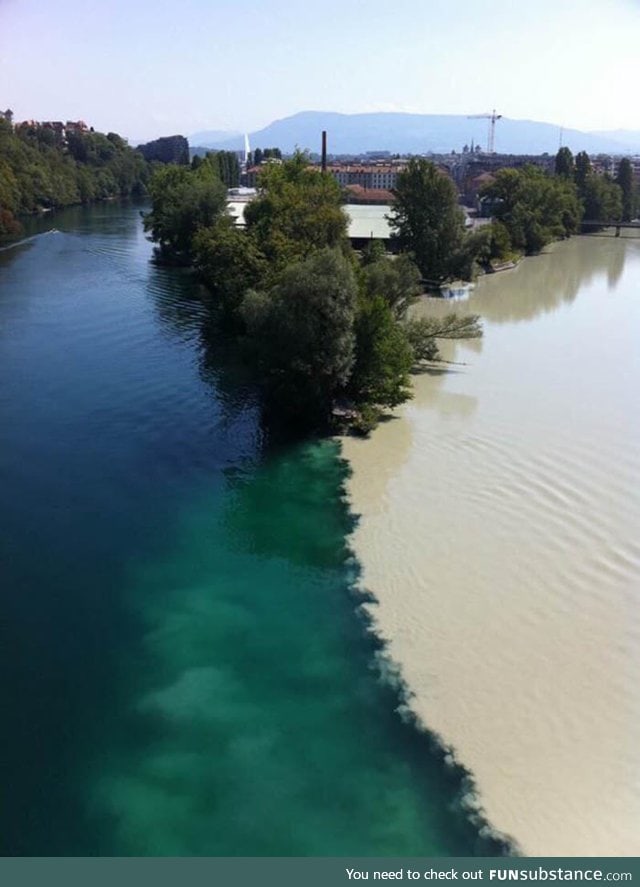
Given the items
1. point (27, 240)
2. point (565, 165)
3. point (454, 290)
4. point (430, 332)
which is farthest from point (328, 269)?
point (565, 165)

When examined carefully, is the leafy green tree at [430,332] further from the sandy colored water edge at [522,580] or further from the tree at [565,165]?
the tree at [565,165]

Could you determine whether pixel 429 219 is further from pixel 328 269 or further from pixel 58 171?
pixel 58 171

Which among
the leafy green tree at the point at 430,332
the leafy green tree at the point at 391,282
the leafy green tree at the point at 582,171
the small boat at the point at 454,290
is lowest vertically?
the small boat at the point at 454,290

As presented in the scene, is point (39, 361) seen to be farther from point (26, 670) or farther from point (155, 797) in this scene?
point (155, 797)

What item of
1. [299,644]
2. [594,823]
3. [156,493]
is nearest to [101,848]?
[299,644]

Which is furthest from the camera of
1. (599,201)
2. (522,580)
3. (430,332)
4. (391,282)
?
(599,201)

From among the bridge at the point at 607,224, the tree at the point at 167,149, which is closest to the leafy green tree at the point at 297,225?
the bridge at the point at 607,224

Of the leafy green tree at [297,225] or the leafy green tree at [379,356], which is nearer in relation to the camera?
the leafy green tree at [379,356]
